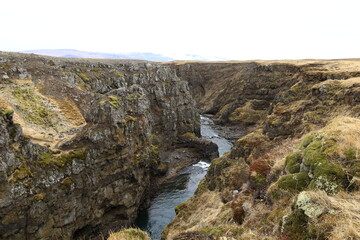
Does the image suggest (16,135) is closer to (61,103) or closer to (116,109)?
(116,109)

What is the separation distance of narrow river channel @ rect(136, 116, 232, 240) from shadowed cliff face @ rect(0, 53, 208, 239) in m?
2.73

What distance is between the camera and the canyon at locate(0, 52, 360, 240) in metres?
12.5

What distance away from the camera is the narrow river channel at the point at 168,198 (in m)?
47.0

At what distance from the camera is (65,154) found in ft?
124

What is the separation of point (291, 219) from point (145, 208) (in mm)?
44982

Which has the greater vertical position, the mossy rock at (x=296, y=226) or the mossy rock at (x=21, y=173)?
the mossy rock at (x=296, y=226)

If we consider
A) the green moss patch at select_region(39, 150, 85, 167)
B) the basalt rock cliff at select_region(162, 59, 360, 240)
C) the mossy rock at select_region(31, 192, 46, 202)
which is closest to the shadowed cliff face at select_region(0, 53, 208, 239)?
the green moss patch at select_region(39, 150, 85, 167)

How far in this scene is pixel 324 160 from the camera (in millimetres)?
13531

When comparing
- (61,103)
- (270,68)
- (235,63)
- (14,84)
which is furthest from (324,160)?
(235,63)

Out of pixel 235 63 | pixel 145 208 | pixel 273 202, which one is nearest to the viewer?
pixel 273 202

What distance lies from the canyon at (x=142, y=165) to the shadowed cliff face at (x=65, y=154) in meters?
0.16

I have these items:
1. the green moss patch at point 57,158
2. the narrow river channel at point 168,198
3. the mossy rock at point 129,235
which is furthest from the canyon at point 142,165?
the narrow river channel at point 168,198

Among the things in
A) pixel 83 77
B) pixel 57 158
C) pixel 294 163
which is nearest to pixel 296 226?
pixel 294 163

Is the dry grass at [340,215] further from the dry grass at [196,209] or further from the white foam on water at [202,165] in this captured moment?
the white foam on water at [202,165]
